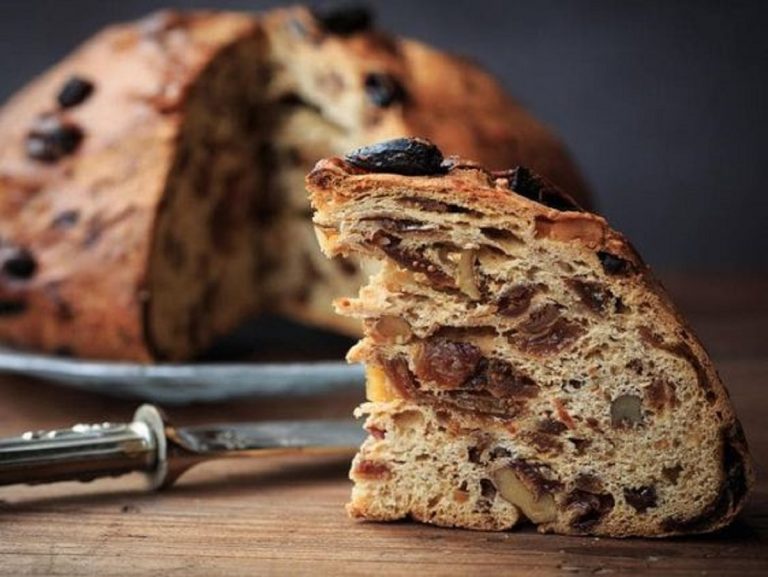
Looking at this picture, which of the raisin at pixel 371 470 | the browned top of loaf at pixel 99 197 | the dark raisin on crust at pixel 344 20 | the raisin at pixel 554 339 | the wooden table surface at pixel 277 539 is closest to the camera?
the wooden table surface at pixel 277 539

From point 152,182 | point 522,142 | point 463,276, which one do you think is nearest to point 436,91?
point 522,142

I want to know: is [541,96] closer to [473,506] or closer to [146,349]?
[146,349]

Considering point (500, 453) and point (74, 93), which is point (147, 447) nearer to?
point (500, 453)

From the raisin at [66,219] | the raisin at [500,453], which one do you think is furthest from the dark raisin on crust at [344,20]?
the raisin at [500,453]

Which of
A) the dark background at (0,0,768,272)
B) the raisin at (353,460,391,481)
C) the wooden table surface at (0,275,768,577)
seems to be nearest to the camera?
the wooden table surface at (0,275,768,577)

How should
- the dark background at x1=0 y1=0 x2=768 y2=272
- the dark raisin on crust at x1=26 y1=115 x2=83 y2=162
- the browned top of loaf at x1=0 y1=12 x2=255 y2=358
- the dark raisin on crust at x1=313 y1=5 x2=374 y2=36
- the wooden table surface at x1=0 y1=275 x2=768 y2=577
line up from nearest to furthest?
the wooden table surface at x1=0 y1=275 x2=768 y2=577, the browned top of loaf at x1=0 y1=12 x2=255 y2=358, the dark raisin on crust at x1=26 y1=115 x2=83 y2=162, the dark raisin on crust at x1=313 y1=5 x2=374 y2=36, the dark background at x1=0 y1=0 x2=768 y2=272

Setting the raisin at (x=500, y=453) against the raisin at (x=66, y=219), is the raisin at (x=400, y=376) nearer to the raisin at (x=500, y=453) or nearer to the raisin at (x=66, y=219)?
the raisin at (x=500, y=453)

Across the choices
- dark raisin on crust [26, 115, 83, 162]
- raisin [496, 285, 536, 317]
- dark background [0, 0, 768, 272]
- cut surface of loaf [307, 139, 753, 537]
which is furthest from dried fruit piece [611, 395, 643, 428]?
dark background [0, 0, 768, 272]

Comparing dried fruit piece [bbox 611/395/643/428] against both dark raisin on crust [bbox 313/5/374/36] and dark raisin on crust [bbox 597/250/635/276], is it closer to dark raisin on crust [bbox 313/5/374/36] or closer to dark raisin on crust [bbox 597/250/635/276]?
dark raisin on crust [bbox 597/250/635/276]
